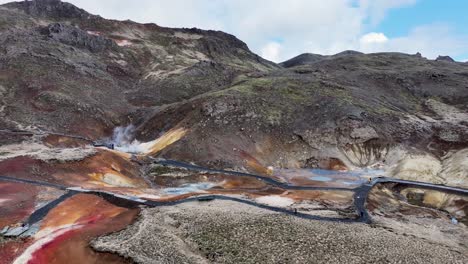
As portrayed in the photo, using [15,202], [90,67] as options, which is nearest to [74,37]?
[90,67]

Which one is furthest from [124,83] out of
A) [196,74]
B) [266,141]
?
[266,141]

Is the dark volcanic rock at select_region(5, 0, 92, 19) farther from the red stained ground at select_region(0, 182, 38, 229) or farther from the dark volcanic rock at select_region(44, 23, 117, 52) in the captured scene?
the red stained ground at select_region(0, 182, 38, 229)

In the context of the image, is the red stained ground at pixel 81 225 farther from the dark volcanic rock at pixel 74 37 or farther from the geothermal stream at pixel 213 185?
the dark volcanic rock at pixel 74 37

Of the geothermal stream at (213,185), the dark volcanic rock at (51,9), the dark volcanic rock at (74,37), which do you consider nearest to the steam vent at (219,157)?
the geothermal stream at (213,185)

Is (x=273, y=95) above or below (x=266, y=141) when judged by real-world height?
above

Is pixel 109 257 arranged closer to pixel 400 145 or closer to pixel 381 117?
pixel 400 145
